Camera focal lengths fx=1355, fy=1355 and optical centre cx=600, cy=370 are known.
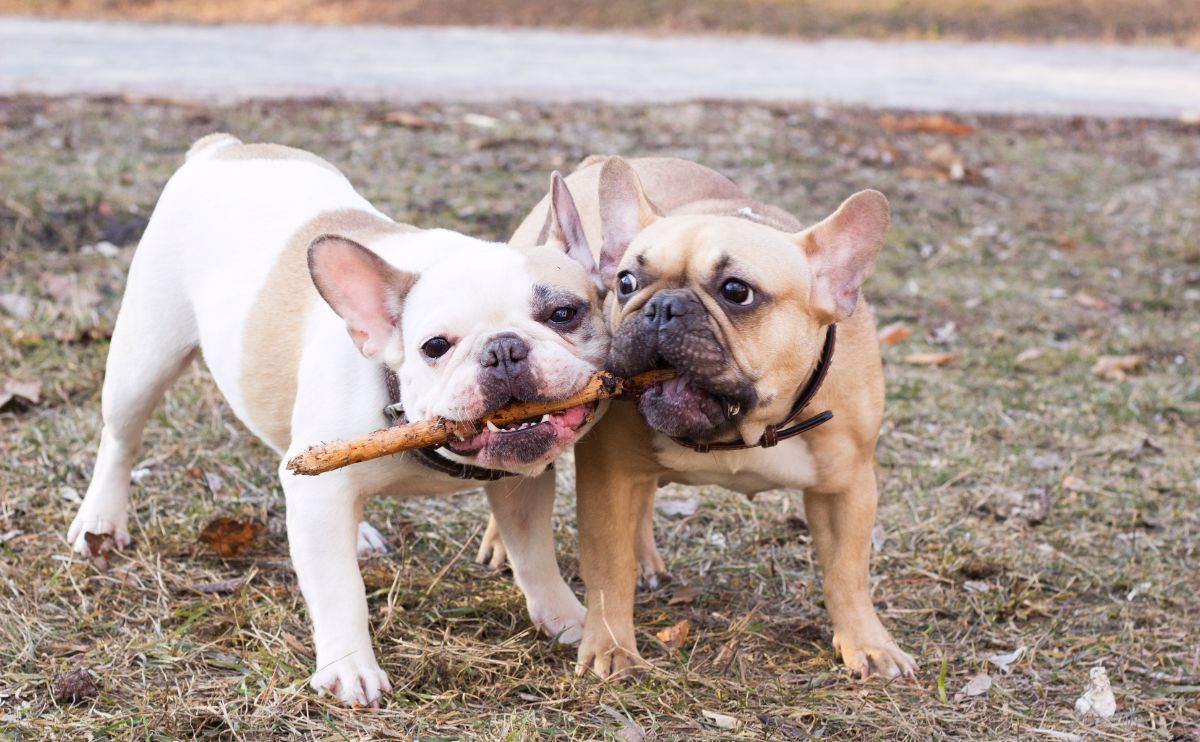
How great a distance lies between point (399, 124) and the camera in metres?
9.42

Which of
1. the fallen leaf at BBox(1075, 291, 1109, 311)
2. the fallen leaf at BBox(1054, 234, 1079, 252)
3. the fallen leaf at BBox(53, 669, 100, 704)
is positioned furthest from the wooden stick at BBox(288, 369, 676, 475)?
the fallen leaf at BBox(1054, 234, 1079, 252)

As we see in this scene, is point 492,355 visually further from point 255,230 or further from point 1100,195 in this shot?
point 1100,195

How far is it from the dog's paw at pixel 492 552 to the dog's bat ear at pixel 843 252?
150 centimetres

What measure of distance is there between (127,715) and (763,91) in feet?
30.9

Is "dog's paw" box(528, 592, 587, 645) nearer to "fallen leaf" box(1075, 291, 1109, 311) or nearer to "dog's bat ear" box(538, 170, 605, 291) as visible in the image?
"dog's bat ear" box(538, 170, 605, 291)

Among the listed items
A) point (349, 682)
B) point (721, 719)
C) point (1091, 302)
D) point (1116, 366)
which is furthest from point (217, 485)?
point (1091, 302)

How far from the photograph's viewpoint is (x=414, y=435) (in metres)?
3.24

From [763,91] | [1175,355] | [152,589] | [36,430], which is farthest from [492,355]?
[763,91]

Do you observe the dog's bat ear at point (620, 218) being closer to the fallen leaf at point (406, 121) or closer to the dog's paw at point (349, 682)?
the dog's paw at point (349, 682)

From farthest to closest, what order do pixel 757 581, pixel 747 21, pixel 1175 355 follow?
1. pixel 747 21
2. pixel 1175 355
3. pixel 757 581

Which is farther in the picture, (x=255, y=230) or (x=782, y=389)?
(x=255, y=230)

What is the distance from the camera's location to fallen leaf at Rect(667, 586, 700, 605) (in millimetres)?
4355

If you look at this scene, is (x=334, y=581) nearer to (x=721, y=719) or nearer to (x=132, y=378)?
(x=721, y=719)

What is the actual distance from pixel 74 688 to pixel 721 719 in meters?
1.65
